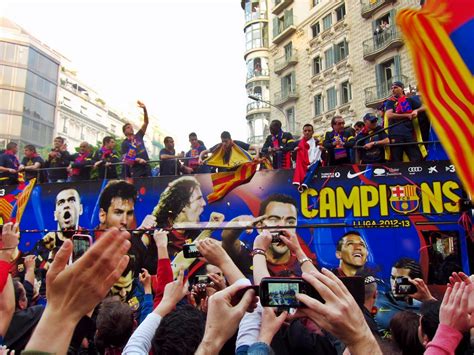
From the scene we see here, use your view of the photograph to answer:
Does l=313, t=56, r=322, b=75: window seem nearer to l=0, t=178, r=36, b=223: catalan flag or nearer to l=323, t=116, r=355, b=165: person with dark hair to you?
l=323, t=116, r=355, b=165: person with dark hair

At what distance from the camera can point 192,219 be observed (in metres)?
6.57

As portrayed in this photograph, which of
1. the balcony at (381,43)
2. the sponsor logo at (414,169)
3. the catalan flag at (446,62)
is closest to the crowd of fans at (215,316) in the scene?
the catalan flag at (446,62)

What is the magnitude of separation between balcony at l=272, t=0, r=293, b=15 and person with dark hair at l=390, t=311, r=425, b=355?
30448 millimetres

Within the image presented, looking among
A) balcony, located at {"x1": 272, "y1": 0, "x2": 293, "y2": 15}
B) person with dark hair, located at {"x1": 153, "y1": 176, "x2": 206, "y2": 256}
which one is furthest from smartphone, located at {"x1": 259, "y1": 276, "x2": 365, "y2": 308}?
balcony, located at {"x1": 272, "y1": 0, "x2": 293, "y2": 15}

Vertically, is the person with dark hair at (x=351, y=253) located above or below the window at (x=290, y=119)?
below

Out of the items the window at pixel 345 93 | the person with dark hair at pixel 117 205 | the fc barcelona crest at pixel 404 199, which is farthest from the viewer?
the window at pixel 345 93

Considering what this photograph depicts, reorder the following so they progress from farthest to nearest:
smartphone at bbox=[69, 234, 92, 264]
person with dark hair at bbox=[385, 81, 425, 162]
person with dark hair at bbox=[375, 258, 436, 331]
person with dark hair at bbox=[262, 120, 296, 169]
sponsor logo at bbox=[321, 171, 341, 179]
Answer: smartphone at bbox=[69, 234, 92, 264] → person with dark hair at bbox=[262, 120, 296, 169] → sponsor logo at bbox=[321, 171, 341, 179] → person with dark hair at bbox=[385, 81, 425, 162] → person with dark hair at bbox=[375, 258, 436, 331]

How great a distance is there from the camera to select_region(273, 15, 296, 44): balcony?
2903 cm

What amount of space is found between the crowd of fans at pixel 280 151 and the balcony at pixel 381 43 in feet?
49.2

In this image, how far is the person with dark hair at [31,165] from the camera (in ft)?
26.1

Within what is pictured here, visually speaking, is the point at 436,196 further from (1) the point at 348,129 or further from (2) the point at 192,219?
(2) the point at 192,219

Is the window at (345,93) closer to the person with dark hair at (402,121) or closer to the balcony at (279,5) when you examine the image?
the balcony at (279,5)

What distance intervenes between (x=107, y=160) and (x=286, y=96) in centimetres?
2218

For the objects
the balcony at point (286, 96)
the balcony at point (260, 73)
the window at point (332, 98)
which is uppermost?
the balcony at point (260, 73)
